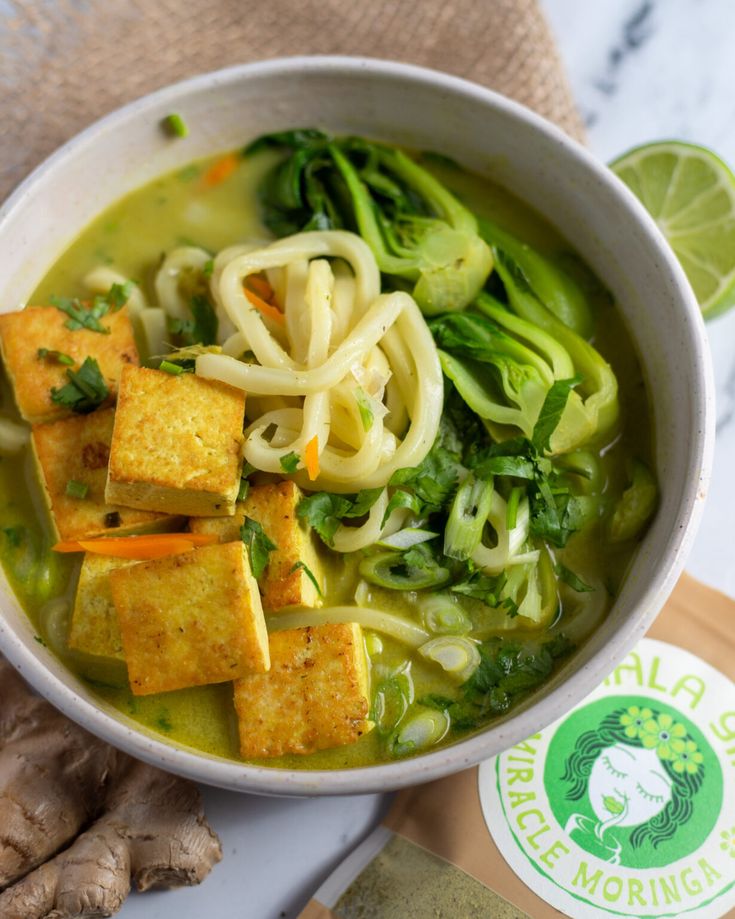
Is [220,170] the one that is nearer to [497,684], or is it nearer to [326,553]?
[326,553]

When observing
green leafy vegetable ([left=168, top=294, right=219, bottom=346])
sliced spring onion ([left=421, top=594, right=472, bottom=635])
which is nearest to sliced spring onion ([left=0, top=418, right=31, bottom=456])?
green leafy vegetable ([left=168, top=294, right=219, bottom=346])

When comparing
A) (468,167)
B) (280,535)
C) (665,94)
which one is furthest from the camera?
(665,94)

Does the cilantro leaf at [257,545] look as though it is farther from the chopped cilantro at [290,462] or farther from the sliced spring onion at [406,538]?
the sliced spring onion at [406,538]

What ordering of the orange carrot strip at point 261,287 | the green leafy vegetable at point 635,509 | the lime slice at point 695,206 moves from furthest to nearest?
the lime slice at point 695,206
the orange carrot strip at point 261,287
the green leafy vegetable at point 635,509

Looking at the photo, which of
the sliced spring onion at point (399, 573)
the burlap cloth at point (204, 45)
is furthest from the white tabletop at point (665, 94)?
the sliced spring onion at point (399, 573)

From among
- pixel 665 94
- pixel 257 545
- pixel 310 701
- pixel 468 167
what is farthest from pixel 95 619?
pixel 665 94

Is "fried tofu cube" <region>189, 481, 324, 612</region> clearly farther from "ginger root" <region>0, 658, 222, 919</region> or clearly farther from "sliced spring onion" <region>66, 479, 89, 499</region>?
"ginger root" <region>0, 658, 222, 919</region>

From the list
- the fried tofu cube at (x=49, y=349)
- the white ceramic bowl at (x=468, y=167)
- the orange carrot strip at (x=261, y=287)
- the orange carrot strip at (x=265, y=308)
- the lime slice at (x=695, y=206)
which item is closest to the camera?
the white ceramic bowl at (x=468, y=167)
